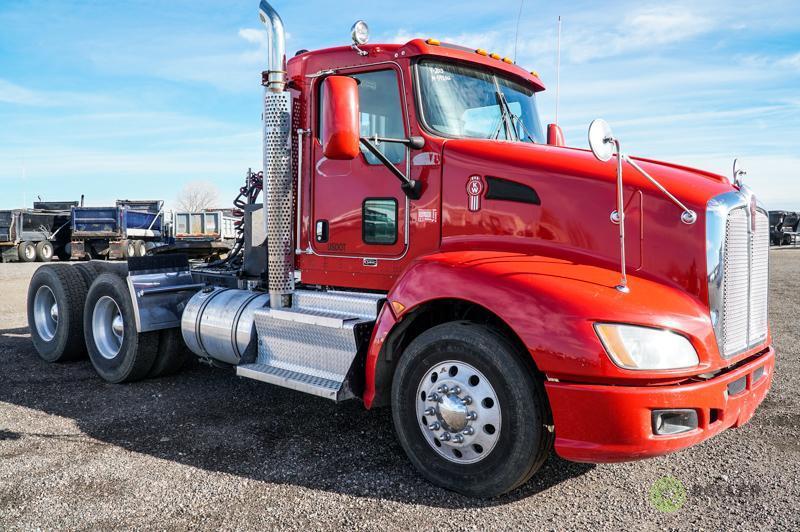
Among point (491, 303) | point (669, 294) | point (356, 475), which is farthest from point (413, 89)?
point (356, 475)

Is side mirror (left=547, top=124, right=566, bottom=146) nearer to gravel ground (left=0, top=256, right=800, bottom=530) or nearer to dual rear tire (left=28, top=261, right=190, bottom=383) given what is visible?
gravel ground (left=0, top=256, right=800, bottom=530)

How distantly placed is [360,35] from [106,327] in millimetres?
4174

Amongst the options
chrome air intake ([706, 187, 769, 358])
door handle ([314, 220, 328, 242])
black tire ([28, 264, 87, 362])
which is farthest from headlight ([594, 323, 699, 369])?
black tire ([28, 264, 87, 362])

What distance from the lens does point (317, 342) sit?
4543 mm

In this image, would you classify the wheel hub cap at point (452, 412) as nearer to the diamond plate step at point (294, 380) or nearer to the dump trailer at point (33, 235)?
the diamond plate step at point (294, 380)

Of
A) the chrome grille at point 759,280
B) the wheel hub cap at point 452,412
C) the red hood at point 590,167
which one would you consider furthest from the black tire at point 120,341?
the chrome grille at point 759,280

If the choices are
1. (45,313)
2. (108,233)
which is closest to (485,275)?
(45,313)

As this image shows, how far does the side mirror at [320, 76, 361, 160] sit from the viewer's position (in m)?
3.73

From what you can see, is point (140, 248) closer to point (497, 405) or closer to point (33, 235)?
point (33, 235)

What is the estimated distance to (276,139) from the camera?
497cm

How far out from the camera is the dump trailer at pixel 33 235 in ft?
88.9

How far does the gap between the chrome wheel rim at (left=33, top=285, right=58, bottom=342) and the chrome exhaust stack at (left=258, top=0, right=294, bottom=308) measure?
379cm

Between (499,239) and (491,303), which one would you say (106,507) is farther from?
(499,239)

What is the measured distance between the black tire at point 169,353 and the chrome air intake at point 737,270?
194 inches
